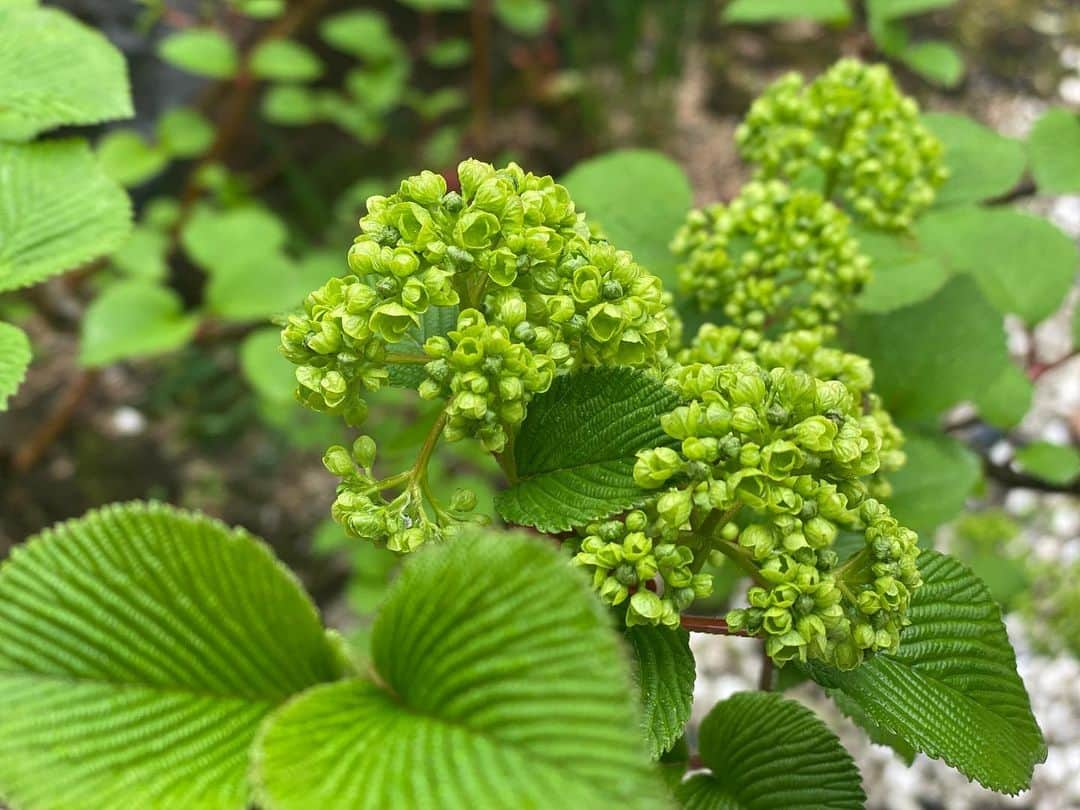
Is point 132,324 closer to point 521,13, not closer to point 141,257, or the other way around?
point 141,257

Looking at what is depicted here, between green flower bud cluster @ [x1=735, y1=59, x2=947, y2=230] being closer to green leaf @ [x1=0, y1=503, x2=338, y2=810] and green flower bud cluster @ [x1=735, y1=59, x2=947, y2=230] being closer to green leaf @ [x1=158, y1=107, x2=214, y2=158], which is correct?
green leaf @ [x1=0, y1=503, x2=338, y2=810]

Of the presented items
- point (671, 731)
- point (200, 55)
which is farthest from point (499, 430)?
point (200, 55)

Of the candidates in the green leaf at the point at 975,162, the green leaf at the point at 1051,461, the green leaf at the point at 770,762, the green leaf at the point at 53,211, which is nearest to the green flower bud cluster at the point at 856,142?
the green leaf at the point at 975,162

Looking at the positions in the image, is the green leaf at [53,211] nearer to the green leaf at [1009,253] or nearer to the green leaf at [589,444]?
the green leaf at [589,444]

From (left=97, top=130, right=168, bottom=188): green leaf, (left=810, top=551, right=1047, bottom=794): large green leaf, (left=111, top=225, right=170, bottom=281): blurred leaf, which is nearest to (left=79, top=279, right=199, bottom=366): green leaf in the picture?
(left=111, top=225, right=170, bottom=281): blurred leaf

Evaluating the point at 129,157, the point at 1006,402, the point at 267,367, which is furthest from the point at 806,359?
the point at 129,157

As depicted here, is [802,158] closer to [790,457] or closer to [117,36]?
[790,457]
